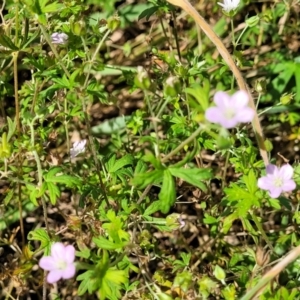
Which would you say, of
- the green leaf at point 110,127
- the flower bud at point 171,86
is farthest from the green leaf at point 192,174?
the green leaf at point 110,127

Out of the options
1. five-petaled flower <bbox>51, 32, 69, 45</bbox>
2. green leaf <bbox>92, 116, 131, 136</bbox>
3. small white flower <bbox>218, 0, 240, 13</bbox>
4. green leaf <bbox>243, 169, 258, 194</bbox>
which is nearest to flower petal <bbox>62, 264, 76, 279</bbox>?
green leaf <bbox>243, 169, 258, 194</bbox>

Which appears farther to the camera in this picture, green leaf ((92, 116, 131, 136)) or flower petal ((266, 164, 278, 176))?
green leaf ((92, 116, 131, 136))

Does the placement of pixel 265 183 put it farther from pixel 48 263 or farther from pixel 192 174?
pixel 48 263

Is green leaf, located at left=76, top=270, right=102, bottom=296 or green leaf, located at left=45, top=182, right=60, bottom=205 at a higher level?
green leaf, located at left=45, top=182, right=60, bottom=205

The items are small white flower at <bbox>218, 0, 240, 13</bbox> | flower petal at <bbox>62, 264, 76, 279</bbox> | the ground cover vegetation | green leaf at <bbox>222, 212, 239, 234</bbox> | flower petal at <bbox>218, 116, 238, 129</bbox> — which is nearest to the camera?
flower petal at <bbox>218, 116, 238, 129</bbox>

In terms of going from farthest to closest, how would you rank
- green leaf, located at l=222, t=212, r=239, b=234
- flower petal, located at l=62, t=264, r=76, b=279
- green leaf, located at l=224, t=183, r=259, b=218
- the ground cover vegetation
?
green leaf, located at l=222, t=212, r=239, b=234, green leaf, located at l=224, t=183, r=259, b=218, the ground cover vegetation, flower petal, located at l=62, t=264, r=76, b=279

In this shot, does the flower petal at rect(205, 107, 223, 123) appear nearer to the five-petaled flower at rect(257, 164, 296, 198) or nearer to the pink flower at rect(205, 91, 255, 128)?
the pink flower at rect(205, 91, 255, 128)

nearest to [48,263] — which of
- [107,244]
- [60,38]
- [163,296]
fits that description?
[107,244]
